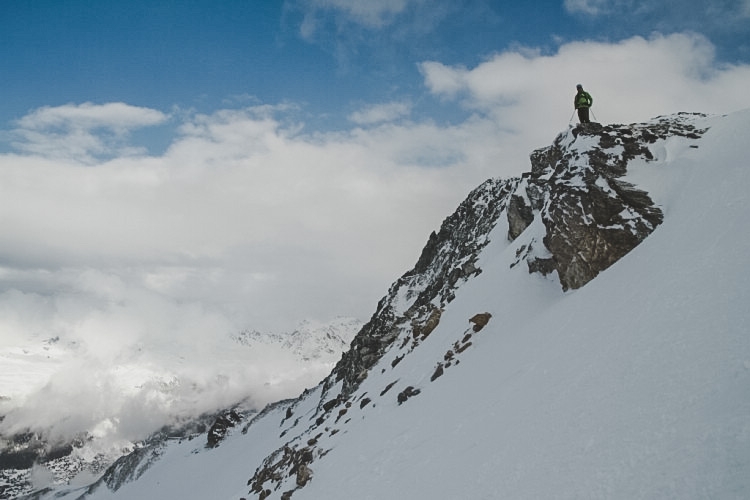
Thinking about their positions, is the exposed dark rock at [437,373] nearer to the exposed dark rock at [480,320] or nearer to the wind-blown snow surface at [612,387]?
the wind-blown snow surface at [612,387]

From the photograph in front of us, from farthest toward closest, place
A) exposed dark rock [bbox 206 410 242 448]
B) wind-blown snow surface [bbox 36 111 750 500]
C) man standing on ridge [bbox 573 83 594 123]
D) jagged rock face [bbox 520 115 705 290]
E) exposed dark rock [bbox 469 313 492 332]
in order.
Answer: exposed dark rock [bbox 206 410 242 448] → man standing on ridge [bbox 573 83 594 123] → exposed dark rock [bbox 469 313 492 332] → jagged rock face [bbox 520 115 705 290] → wind-blown snow surface [bbox 36 111 750 500]

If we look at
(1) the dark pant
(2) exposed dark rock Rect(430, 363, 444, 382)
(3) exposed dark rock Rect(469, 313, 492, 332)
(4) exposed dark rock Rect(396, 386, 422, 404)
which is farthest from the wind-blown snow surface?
(1) the dark pant

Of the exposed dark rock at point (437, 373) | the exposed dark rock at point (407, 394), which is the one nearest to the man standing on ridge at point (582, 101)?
the exposed dark rock at point (437, 373)

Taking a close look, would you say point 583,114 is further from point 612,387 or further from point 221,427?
point 221,427

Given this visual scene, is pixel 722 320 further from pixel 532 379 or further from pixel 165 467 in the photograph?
pixel 165 467

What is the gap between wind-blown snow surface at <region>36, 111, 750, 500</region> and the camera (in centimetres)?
740

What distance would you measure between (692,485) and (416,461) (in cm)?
857

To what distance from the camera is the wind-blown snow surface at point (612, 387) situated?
24.3 ft

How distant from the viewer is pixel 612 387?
32.7 ft

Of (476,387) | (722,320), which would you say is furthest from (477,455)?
(722,320)

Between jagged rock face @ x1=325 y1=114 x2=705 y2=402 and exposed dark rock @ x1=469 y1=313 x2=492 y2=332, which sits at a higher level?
jagged rock face @ x1=325 y1=114 x2=705 y2=402

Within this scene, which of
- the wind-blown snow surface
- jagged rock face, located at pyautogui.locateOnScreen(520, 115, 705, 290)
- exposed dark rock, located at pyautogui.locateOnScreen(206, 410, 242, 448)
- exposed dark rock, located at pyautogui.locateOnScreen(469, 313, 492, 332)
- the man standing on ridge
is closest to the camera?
the wind-blown snow surface

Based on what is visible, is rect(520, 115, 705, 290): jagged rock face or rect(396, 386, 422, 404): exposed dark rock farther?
rect(396, 386, 422, 404): exposed dark rock

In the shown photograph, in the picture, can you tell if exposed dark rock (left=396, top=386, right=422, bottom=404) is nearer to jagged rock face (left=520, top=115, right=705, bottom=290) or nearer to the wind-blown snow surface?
the wind-blown snow surface
